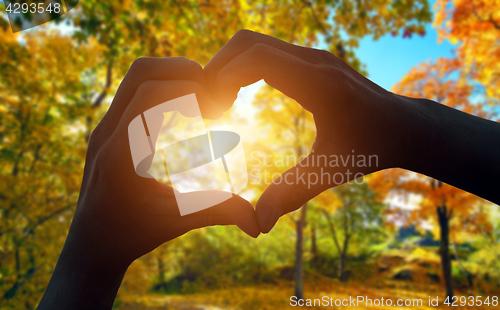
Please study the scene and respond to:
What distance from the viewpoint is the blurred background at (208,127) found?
4.41m

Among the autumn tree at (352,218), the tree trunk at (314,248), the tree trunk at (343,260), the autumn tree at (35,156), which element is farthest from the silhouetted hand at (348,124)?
the tree trunk at (343,260)

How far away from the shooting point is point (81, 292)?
3.18 ft

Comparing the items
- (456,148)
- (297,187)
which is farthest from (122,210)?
(456,148)

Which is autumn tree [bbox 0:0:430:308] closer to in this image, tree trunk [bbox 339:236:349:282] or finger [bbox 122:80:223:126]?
finger [bbox 122:80:223:126]

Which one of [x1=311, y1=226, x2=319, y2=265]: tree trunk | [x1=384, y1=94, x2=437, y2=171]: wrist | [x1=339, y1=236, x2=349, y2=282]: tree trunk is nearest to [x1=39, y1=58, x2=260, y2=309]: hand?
[x1=384, y1=94, x2=437, y2=171]: wrist

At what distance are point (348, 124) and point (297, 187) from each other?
333 millimetres

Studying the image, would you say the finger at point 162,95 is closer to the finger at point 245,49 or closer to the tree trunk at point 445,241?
the finger at point 245,49

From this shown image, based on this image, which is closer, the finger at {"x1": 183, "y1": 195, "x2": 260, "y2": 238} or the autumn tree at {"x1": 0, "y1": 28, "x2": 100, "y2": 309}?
the finger at {"x1": 183, "y1": 195, "x2": 260, "y2": 238}

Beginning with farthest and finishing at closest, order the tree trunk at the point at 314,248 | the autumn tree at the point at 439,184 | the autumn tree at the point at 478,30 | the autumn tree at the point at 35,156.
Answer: the tree trunk at the point at 314,248 → the autumn tree at the point at 439,184 → the autumn tree at the point at 478,30 → the autumn tree at the point at 35,156

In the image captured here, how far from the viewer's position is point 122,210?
3.09ft

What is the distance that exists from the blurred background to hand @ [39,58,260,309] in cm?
55

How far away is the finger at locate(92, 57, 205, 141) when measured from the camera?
986mm

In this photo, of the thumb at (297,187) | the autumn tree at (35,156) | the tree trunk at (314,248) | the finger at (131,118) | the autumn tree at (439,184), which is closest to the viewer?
the finger at (131,118)

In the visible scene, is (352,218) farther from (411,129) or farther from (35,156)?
(411,129)
